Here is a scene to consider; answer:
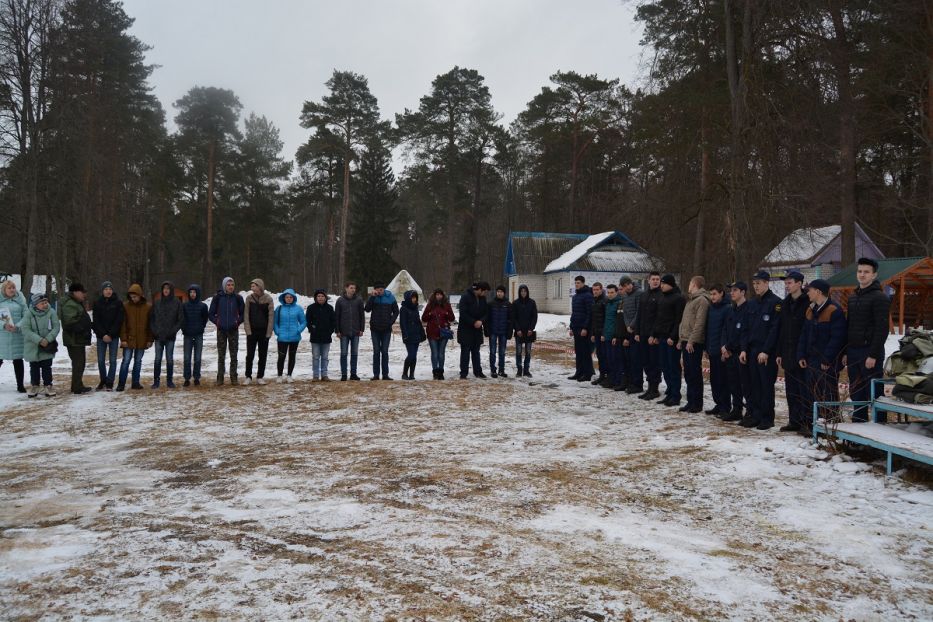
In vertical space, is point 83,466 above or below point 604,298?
below

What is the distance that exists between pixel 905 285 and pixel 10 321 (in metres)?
26.5

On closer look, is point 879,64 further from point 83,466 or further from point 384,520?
point 83,466

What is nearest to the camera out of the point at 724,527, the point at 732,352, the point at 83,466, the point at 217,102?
the point at 724,527

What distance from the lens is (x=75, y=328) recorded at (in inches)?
347

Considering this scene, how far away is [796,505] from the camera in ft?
13.5

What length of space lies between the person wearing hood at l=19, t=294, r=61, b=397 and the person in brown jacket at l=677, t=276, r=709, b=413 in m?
9.28

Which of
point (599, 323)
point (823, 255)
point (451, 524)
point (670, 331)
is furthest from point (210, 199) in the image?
point (451, 524)

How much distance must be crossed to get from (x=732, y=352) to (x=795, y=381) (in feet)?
2.73

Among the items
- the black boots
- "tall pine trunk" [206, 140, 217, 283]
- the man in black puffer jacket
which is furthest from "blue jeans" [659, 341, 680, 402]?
"tall pine trunk" [206, 140, 217, 283]

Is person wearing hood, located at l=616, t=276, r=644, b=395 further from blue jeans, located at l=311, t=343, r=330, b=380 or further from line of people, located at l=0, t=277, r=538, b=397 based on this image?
blue jeans, located at l=311, t=343, r=330, b=380

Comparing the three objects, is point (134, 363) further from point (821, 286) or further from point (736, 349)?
point (821, 286)

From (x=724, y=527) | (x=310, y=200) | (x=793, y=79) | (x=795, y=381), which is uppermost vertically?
(x=310, y=200)

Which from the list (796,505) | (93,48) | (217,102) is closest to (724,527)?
(796,505)

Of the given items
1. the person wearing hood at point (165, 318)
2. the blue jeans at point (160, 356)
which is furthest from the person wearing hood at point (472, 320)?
the blue jeans at point (160, 356)
